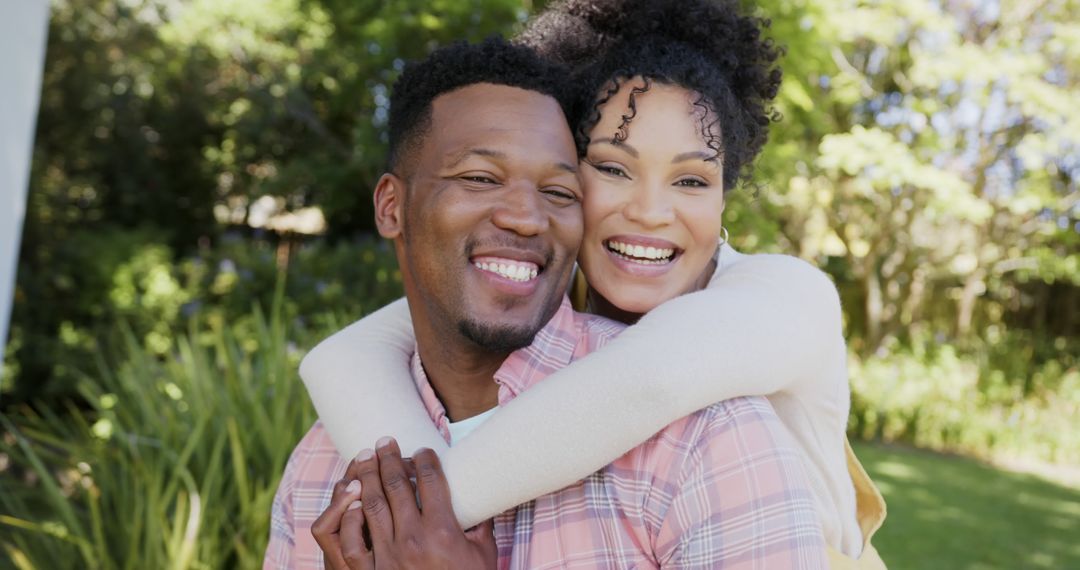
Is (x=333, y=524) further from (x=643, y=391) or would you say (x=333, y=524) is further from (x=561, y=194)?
(x=561, y=194)

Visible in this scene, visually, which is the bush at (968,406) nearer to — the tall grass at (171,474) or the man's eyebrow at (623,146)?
the tall grass at (171,474)

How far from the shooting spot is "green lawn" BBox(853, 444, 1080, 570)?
7.12 meters

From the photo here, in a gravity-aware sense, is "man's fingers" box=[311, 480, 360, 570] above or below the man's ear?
below

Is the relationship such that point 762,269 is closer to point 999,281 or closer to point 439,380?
point 439,380

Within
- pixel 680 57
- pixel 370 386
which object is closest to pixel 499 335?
pixel 370 386

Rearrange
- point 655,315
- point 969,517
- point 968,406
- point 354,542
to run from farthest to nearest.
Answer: point 968,406 → point 969,517 → point 655,315 → point 354,542

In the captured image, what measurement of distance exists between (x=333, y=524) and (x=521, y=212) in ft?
2.13

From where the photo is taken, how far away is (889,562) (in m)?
6.71

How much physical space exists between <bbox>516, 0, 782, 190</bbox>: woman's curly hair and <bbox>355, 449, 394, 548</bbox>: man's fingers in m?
0.83

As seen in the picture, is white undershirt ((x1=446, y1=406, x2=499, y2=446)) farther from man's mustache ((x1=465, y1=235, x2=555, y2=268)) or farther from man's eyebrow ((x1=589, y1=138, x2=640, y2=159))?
man's eyebrow ((x1=589, y1=138, x2=640, y2=159))

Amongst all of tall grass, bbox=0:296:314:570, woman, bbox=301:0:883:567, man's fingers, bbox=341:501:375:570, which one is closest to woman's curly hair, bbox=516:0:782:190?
woman, bbox=301:0:883:567

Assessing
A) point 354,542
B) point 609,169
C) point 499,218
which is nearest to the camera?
point 354,542

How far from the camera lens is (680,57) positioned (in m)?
2.10

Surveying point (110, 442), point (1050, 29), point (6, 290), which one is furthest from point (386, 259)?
point (1050, 29)
